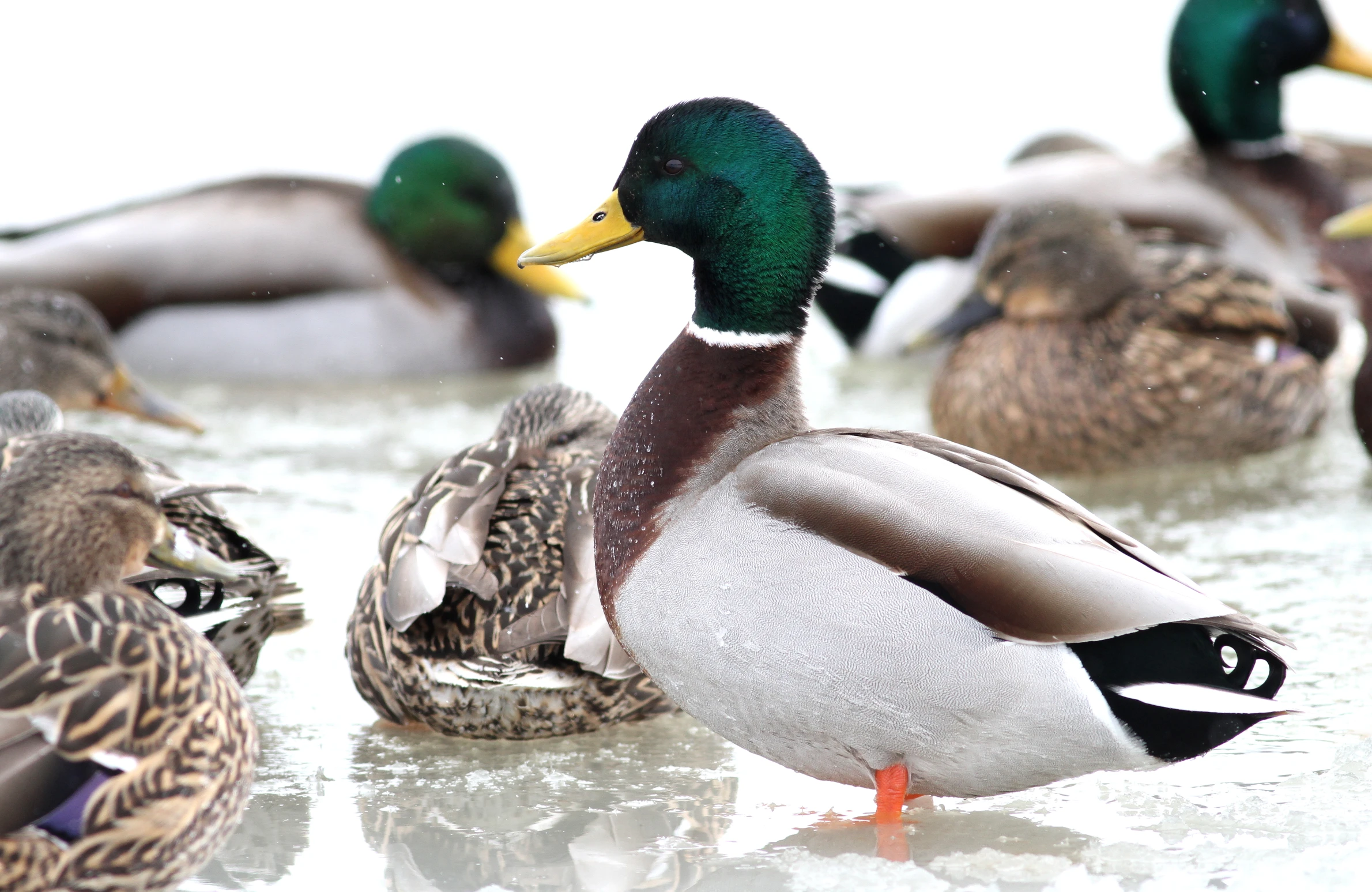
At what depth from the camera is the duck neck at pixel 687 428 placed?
267cm

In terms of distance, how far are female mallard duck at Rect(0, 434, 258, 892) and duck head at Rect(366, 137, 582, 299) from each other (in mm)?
4054

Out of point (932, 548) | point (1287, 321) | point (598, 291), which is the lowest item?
point (598, 291)

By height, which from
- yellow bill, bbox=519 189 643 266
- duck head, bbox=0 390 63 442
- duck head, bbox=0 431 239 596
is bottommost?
duck head, bbox=0 390 63 442

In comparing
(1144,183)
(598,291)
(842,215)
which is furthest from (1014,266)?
(598,291)

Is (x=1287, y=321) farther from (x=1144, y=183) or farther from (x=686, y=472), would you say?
(x=686, y=472)

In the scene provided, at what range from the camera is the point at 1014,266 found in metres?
5.03

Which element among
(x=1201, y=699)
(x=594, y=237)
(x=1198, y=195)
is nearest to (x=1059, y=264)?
(x=1198, y=195)

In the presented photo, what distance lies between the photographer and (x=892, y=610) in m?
2.41

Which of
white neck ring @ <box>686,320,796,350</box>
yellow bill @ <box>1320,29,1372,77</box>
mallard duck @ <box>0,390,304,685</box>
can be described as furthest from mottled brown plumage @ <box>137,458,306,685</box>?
yellow bill @ <box>1320,29,1372,77</box>

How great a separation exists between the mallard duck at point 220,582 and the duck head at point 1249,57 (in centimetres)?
459

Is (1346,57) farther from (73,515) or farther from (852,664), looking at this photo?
(73,515)

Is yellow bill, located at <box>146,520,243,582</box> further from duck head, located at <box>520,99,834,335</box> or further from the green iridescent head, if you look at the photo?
the green iridescent head

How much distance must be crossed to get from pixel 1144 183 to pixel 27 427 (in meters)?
4.19

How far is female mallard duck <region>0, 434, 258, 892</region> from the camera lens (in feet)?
6.38
